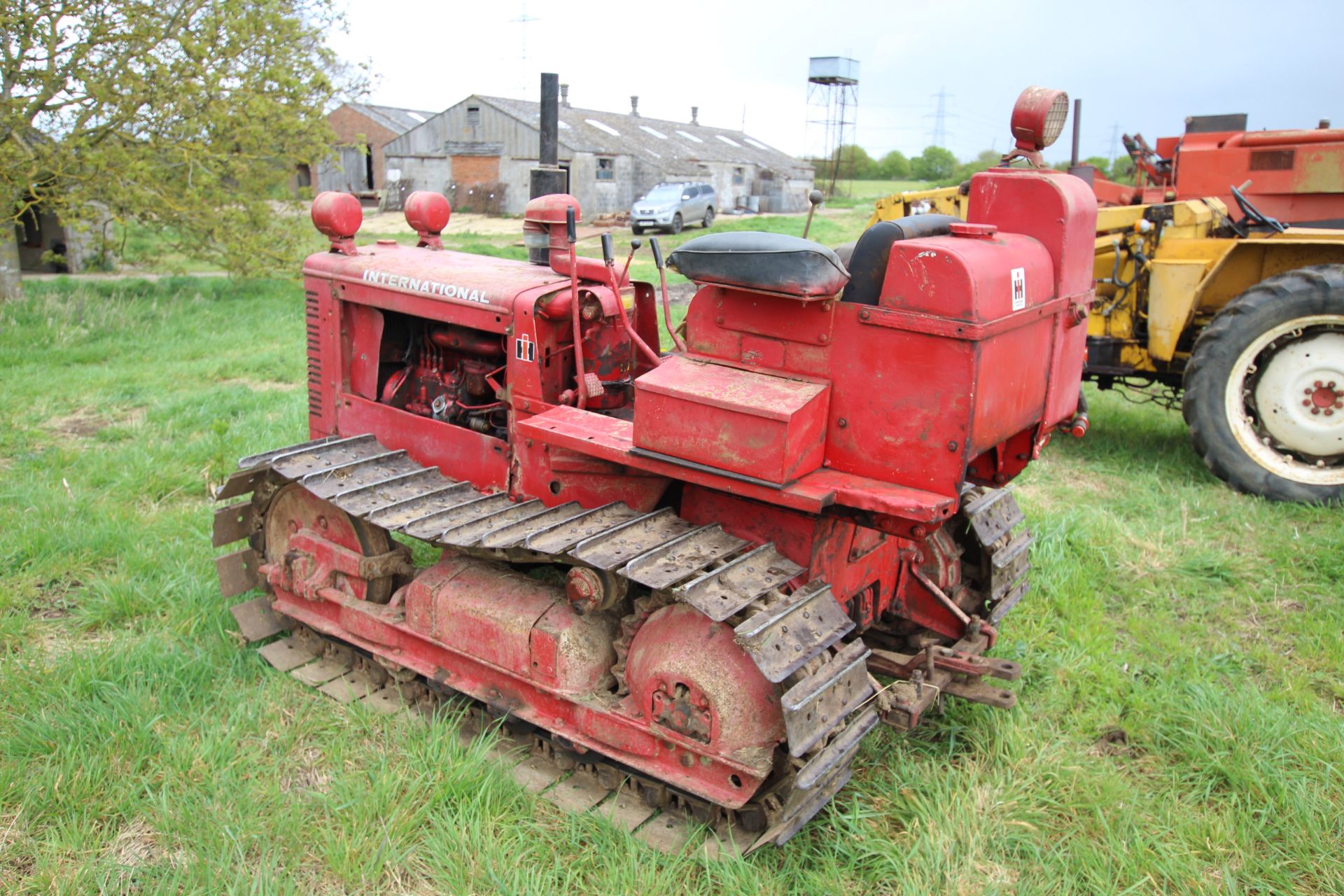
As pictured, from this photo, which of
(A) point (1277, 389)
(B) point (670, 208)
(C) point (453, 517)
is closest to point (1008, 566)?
(C) point (453, 517)

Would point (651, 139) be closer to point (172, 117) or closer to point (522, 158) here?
point (522, 158)

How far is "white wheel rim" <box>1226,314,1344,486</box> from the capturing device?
6.73m

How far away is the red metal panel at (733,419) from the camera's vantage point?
335cm

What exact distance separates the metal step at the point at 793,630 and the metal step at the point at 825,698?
0.27ft

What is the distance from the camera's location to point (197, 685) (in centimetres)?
441

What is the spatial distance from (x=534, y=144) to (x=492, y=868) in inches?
1214

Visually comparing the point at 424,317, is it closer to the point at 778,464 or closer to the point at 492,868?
the point at 778,464

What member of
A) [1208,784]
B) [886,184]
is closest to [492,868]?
[1208,784]

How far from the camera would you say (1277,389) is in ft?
22.7

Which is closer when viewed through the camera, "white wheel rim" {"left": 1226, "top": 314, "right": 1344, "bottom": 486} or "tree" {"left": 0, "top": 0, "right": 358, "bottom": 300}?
"white wheel rim" {"left": 1226, "top": 314, "right": 1344, "bottom": 486}

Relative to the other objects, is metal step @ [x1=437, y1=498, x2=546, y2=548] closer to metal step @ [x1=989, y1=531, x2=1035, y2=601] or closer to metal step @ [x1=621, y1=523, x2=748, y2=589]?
metal step @ [x1=621, y1=523, x2=748, y2=589]

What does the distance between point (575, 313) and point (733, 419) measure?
112cm

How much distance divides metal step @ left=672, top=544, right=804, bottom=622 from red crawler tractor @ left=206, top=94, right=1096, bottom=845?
0.01m

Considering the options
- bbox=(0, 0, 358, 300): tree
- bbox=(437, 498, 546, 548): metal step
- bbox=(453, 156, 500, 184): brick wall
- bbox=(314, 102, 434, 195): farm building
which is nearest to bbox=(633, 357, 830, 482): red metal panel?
bbox=(437, 498, 546, 548): metal step
